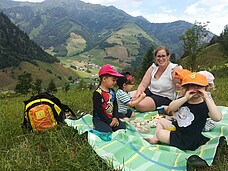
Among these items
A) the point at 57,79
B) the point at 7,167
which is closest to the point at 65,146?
the point at 7,167

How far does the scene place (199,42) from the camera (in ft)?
94.8

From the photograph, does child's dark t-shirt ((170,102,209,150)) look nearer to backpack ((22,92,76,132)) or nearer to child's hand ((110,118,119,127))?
child's hand ((110,118,119,127))

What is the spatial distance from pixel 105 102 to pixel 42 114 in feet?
4.12

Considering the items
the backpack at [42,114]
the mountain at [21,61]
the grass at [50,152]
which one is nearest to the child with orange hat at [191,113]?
the grass at [50,152]

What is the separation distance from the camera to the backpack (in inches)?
201

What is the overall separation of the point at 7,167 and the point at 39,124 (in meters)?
1.63

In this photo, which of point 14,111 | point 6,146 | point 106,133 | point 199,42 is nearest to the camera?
point 6,146

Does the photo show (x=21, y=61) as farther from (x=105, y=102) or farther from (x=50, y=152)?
(x=50, y=152)

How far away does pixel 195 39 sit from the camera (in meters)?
28.4

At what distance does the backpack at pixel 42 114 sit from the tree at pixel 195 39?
24.4 metres

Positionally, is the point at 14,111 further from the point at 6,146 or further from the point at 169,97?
the point at 169,97

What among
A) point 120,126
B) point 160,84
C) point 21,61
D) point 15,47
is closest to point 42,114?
point 120,126

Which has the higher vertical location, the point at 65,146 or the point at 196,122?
the point at 196,122

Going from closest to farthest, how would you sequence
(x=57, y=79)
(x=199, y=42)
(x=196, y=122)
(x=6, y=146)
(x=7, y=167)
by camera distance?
1. (x=7, y=167)
2. (x=196, y=122)
3. (x=6, y=146)
4. (x=199, y=42)
5. (x=57, y=79)
